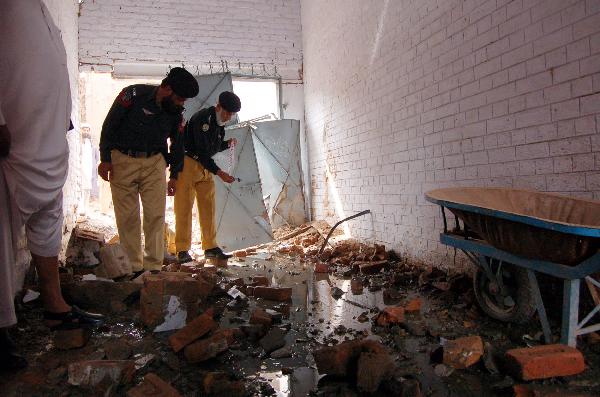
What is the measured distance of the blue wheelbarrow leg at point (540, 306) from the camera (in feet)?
5.86

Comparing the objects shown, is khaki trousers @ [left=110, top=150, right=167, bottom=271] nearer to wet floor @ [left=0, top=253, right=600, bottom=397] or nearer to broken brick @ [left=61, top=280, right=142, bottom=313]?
broken brick @ [left=61, top=280, right=142, bottom=313]

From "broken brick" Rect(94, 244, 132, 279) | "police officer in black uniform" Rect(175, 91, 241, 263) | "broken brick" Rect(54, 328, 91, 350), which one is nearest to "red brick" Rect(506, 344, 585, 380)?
"broken brick" Rect(54, 328, 91, 350)

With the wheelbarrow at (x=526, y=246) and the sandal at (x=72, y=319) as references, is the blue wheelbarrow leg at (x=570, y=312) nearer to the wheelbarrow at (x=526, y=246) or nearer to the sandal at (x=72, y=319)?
the wheelbarrow at (x=526, y=246)

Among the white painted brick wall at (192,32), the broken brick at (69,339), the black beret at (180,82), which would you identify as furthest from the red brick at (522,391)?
the white painted brick wall at (192,32)

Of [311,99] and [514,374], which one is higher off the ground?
[311,99]

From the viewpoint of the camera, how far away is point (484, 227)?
6.57 feet

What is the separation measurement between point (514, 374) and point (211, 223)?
3.42 meters

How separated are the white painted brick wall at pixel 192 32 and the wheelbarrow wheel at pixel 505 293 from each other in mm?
5253

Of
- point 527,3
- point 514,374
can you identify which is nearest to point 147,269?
point 514,374

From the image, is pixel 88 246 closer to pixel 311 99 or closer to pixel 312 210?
pixel 312 210

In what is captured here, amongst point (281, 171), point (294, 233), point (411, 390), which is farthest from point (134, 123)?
point (281, 171)

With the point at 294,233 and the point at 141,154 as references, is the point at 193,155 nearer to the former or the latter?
the point at 141,154

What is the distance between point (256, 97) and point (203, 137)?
2757mm

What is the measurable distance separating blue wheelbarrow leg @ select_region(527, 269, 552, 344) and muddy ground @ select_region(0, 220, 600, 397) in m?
0.13
